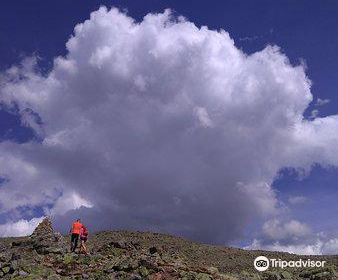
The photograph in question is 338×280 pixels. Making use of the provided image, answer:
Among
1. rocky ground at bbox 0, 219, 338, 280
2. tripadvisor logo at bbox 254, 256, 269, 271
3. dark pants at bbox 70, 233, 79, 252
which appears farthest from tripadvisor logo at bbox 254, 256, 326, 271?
dark pants at bbox 70, 233, 79, 252

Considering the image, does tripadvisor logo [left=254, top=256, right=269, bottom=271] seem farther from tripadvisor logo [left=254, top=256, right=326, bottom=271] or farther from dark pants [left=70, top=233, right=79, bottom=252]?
dark pants [left=70, top=233, right=79, bottom=252]

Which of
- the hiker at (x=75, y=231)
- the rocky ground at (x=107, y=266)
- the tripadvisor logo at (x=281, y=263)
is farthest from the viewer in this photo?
the tripadvisor logo at (x=281, y=263)

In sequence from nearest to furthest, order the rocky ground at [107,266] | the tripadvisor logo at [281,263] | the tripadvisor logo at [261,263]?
the rocky ground at [107,266] < the tripadvisor logo at [261,263] < the tripadvisor logo at [281,263]

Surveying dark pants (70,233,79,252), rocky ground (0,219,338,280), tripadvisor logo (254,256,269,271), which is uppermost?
tripadvisor logo (254,256,269,271)

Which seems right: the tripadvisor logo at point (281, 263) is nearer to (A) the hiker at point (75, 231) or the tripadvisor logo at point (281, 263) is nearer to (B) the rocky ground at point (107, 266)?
(B) the rocky ground at point (107, 266)

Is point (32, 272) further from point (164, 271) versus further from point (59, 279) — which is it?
point (164, 271)

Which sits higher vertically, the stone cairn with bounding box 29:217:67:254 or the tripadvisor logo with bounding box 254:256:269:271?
the tripadvisor logo with bounding box 254:256:269:271

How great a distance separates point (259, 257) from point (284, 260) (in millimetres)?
3885

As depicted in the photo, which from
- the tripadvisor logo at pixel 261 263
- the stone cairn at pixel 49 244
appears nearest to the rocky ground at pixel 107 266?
the stone cairn at pixel 49 244

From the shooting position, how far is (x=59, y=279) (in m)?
26.2

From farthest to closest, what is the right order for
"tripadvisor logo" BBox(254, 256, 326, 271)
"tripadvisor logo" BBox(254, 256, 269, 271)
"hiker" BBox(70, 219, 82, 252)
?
"tripadvisor logo" BBox(254, 256, 326, 271)
"tripadvisor logo" BBox(254, 256, 269, 271)
"hiker" BBox(70, 219, 82, 252)

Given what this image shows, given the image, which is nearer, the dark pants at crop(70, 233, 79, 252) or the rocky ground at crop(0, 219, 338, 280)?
the rocky ground at crop(0, 219, 338, 280)

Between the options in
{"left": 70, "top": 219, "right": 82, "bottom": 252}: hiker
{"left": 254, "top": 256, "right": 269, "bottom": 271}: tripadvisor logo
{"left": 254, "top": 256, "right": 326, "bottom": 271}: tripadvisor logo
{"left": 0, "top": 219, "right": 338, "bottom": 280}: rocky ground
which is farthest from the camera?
{"left": 254, "top": 256, "right": 326, "bottom": 271}: tripadvisor logo

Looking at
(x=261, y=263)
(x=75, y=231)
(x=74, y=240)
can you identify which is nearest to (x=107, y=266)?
(x=75, y=231)
